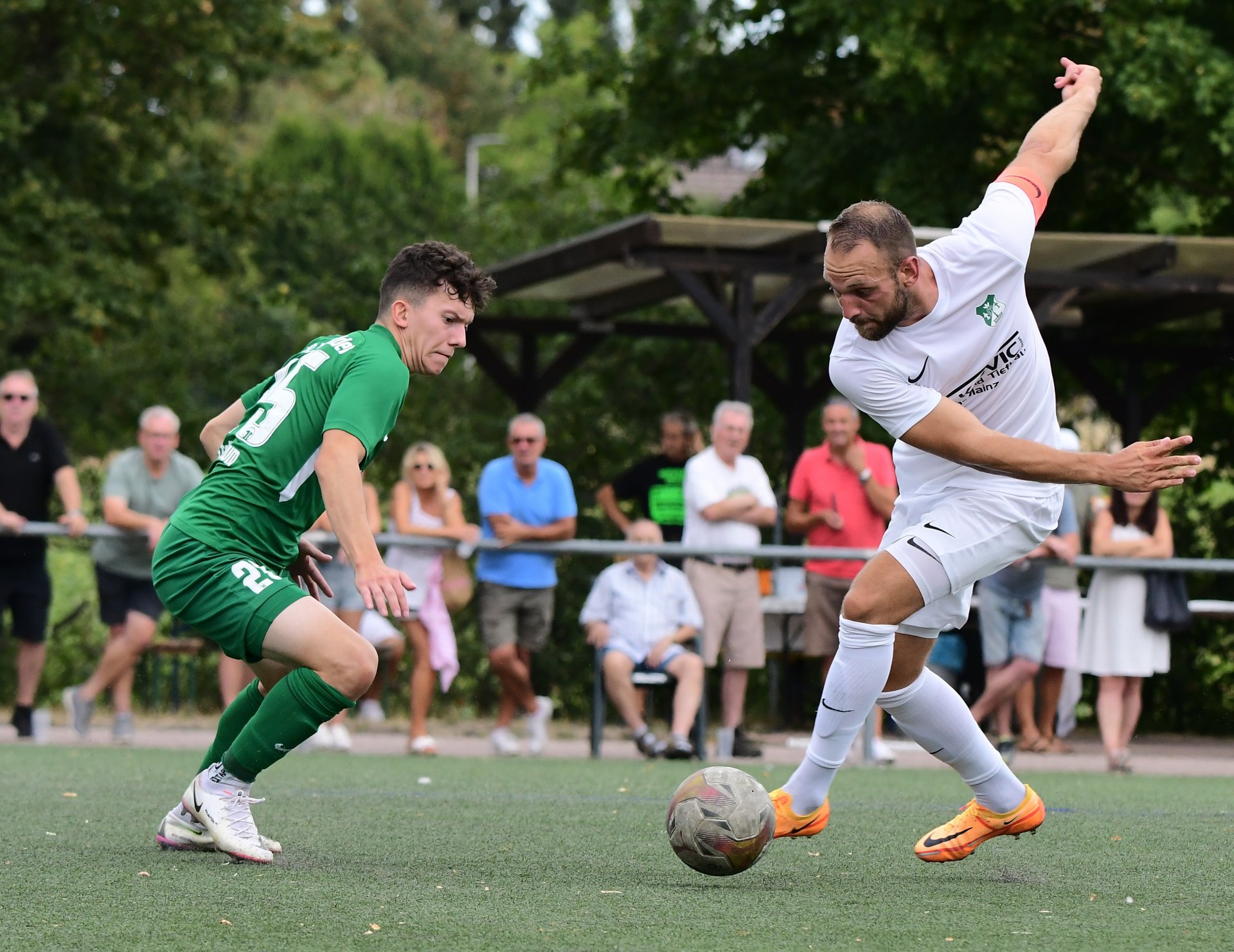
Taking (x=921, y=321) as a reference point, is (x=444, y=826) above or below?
below

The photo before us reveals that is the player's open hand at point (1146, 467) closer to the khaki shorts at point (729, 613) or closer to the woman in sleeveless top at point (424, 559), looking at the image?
the khaki shorts at point (729, 613)

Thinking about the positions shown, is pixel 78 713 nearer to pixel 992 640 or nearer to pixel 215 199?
pixel 992 640

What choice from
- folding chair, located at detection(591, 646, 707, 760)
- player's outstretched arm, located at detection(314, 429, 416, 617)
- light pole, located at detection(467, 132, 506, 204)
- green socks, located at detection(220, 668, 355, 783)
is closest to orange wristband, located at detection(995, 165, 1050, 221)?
player's outstretched arm, located at detection(314, 429, 416, 617)

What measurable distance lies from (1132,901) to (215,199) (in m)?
15.7

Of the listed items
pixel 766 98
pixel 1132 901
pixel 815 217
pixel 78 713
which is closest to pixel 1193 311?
pixel 815 217

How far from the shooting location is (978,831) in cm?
532

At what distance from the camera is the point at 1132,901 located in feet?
15.3

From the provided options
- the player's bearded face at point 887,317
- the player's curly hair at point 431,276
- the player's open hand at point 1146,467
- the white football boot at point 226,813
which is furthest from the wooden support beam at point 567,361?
the player's open hand at point 1146,467

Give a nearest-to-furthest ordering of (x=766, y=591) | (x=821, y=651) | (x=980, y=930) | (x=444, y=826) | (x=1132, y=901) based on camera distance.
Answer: (x=980, y=930) < (x=1132, y=901) < (x=444, y=826) < (x=821, y=651) < (x=766, y=591)

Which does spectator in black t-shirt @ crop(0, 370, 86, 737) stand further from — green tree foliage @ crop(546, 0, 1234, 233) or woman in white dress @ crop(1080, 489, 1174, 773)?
green tree foliage @ crop(546, 0, 1234, 233)

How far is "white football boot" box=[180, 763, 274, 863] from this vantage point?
16.8ft

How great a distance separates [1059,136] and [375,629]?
700 cm

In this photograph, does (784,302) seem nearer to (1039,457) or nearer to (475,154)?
(1039,457)

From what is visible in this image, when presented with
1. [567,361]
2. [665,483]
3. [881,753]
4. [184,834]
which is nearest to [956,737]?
[184,834]
